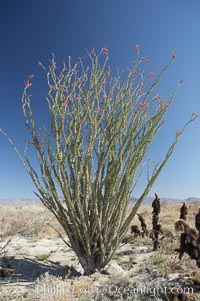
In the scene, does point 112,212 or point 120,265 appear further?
point 120,265

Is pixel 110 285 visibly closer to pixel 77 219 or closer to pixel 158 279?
pixel 158 279

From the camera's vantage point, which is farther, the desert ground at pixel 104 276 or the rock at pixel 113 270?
the rock at pixel 113 270

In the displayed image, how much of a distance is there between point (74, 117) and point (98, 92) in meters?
0.54

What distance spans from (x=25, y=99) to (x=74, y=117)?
87cm

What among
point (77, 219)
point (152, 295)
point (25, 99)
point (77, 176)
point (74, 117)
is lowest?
point (152, 295)

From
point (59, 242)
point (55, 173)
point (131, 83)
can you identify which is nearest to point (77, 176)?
point (55, 173)

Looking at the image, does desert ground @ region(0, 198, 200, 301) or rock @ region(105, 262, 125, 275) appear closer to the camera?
desert ground @ region(0, 198, 200, 301)

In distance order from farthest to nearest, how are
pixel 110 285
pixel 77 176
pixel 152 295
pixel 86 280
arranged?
pixel 77 176
pixel 86 280
pixel 110 285
pixel 152 295

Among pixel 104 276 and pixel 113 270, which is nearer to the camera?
pixel 104 276

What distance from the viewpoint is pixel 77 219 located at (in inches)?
179

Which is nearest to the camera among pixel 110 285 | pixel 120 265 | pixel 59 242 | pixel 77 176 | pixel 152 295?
pixel 152 295

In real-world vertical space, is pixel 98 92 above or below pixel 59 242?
above

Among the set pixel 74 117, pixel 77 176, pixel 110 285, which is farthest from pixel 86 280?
pixel 74 117

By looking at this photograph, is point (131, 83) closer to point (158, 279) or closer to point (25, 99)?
point (25, 99)
